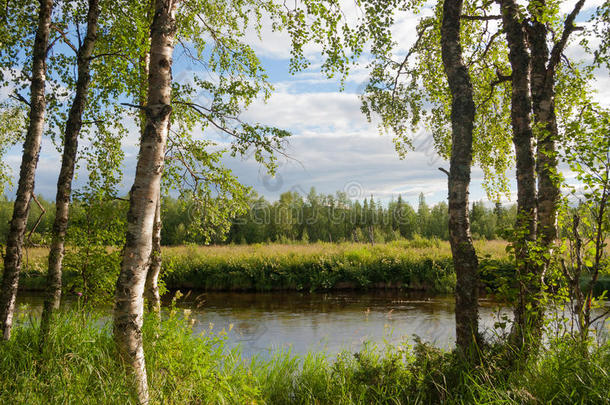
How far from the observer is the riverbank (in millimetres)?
17141

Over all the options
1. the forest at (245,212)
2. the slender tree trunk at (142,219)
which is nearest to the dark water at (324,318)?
the forest at (245,212)

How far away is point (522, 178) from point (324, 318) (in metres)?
8.02

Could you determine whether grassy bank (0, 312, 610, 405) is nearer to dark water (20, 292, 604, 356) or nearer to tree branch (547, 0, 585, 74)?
dark water (20, 292, 604, 356)

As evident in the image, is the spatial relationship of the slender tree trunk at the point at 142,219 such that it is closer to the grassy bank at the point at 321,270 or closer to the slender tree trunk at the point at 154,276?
the slender tree trunk at the point at 154,276

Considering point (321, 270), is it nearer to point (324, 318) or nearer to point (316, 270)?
point (316, 270)

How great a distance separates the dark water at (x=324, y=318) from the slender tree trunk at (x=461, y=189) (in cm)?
226

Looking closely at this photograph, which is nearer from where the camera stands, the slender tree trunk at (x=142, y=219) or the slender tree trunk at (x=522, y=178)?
the slender tree trunk at (x=142, y=219)

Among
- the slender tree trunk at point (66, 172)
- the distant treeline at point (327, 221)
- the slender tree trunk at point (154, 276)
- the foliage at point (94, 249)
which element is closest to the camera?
the slender tree trunk at point (66, 172)

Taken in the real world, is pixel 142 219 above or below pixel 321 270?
above

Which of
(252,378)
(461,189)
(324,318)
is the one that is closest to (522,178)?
(461,189)

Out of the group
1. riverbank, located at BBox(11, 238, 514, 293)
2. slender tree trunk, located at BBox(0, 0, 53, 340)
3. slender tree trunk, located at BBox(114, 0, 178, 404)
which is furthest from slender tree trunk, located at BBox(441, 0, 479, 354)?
A: riverbank, located at BBox(11, 238, 514, 293)

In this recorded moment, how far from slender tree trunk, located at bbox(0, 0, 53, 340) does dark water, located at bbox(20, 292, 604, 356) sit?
238 cm

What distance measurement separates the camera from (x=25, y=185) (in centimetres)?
517

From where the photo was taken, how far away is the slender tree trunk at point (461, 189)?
4.82 metres
